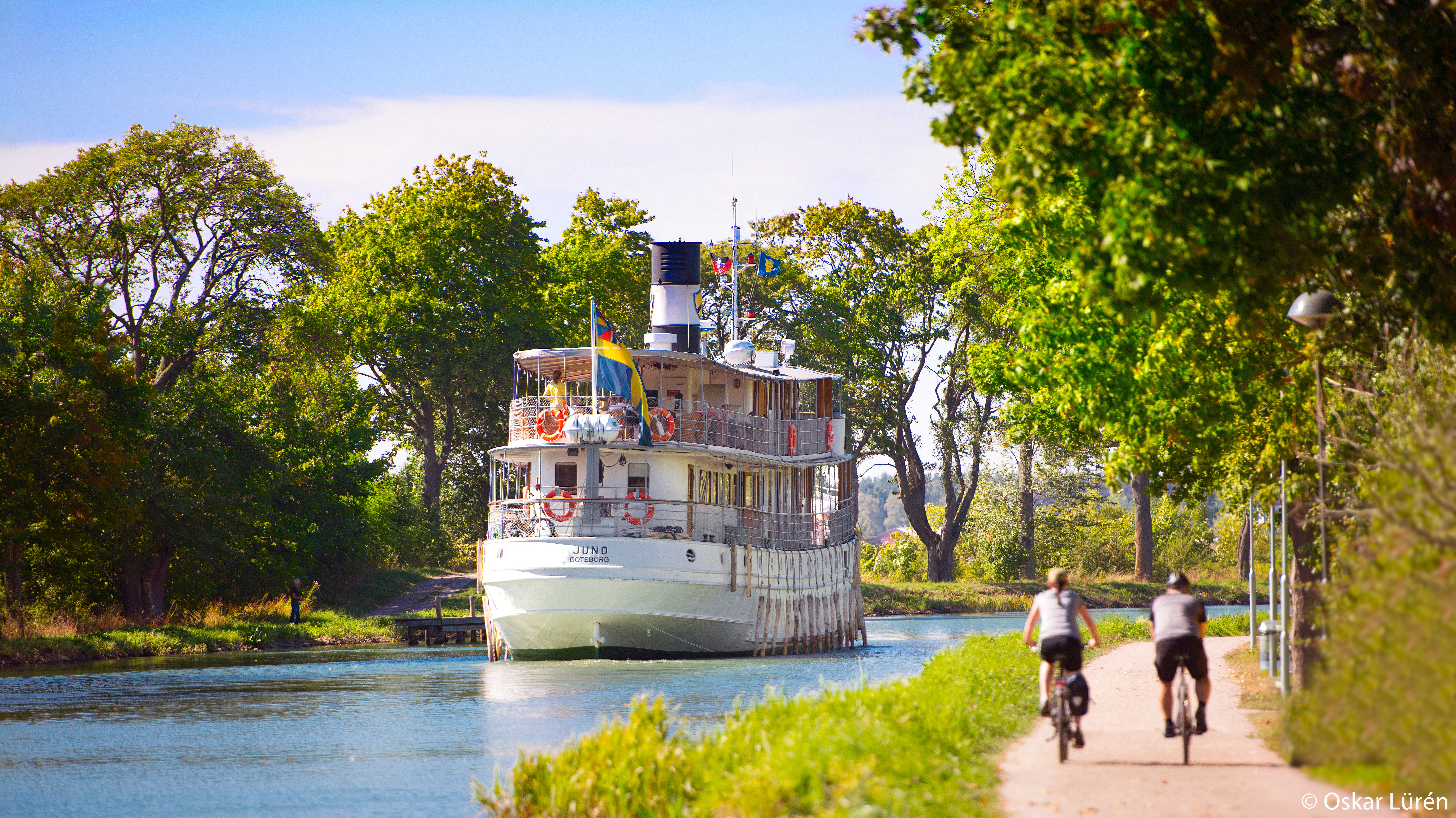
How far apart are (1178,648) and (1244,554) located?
169 feet

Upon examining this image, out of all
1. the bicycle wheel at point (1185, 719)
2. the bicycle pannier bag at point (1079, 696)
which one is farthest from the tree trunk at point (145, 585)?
the bicycle wheel at point (1185, 719)

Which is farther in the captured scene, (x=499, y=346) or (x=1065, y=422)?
(x=499, y=346)

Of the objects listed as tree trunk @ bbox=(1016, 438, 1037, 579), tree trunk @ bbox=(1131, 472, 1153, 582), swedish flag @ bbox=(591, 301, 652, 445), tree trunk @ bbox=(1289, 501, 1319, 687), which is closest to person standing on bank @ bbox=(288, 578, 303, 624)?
swedish flag @ bbox=(591, 301, 652, 445)

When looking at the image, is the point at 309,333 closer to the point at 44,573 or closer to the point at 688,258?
the point at 44,573

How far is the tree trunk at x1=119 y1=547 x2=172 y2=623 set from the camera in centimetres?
4228

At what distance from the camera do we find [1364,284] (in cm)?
1340

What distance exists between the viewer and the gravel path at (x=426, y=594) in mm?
51625

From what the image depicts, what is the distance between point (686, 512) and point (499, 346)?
2750cm

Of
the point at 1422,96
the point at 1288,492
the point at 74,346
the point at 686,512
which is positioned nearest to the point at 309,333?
the point at 74,346

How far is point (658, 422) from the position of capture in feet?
107

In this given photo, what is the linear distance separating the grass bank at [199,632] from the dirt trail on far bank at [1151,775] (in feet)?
88.1

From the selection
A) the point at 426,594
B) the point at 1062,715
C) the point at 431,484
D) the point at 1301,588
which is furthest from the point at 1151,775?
the point at 431,484

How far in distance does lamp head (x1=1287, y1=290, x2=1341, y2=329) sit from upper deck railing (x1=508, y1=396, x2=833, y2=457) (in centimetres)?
2002

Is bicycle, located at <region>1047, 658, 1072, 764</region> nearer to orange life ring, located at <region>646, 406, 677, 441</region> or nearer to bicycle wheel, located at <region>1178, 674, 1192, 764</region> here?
bicycle wheel, located at <region>1178, 674, 1192, 764</region>
